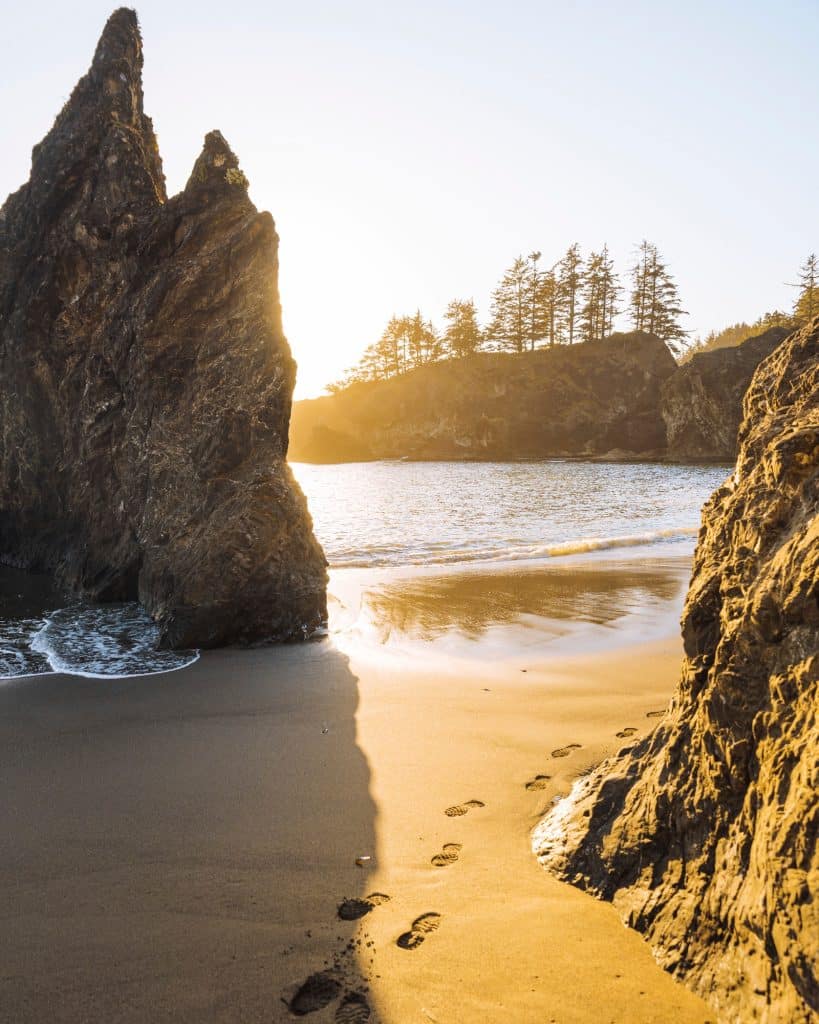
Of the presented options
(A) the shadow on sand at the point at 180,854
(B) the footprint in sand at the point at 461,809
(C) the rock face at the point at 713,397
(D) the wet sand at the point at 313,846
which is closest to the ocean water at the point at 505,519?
(D) the wet sand at the point at 313,846

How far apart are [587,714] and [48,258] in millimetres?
12676

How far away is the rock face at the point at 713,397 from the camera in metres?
49.2

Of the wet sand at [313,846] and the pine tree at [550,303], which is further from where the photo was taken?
the pine tree at [550,303]

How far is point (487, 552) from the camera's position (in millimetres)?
14414

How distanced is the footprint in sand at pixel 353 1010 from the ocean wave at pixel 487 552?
1115 centimetres

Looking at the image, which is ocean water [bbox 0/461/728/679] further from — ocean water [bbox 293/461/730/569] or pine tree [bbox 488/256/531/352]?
pine tree [bbox 488/256/531/352]

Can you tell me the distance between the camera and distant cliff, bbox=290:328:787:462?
50.5m

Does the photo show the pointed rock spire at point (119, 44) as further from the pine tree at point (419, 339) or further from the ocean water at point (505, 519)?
the pine tree at point (419, 339)

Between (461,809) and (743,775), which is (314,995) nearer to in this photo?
(461,809)

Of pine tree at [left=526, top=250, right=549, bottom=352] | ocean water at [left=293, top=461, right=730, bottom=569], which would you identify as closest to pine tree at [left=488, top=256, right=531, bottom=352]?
pine tree at [left=526, top=250, right=549, bottom=352]

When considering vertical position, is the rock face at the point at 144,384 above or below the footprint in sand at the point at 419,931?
above

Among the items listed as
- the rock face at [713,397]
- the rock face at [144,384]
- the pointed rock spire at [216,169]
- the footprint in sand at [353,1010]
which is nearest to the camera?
the footprint in sand at [353,1010]

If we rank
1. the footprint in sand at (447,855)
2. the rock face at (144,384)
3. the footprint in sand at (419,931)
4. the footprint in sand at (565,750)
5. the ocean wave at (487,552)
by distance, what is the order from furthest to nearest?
the ocean wave at (487,552) → the rock face at (144,384) → the footprint in sand at (565,750) → the footprint in sand at (447,855) → the footprint in sand at (419,931)

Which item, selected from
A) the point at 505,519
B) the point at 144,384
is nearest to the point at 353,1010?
the point at 144,384
